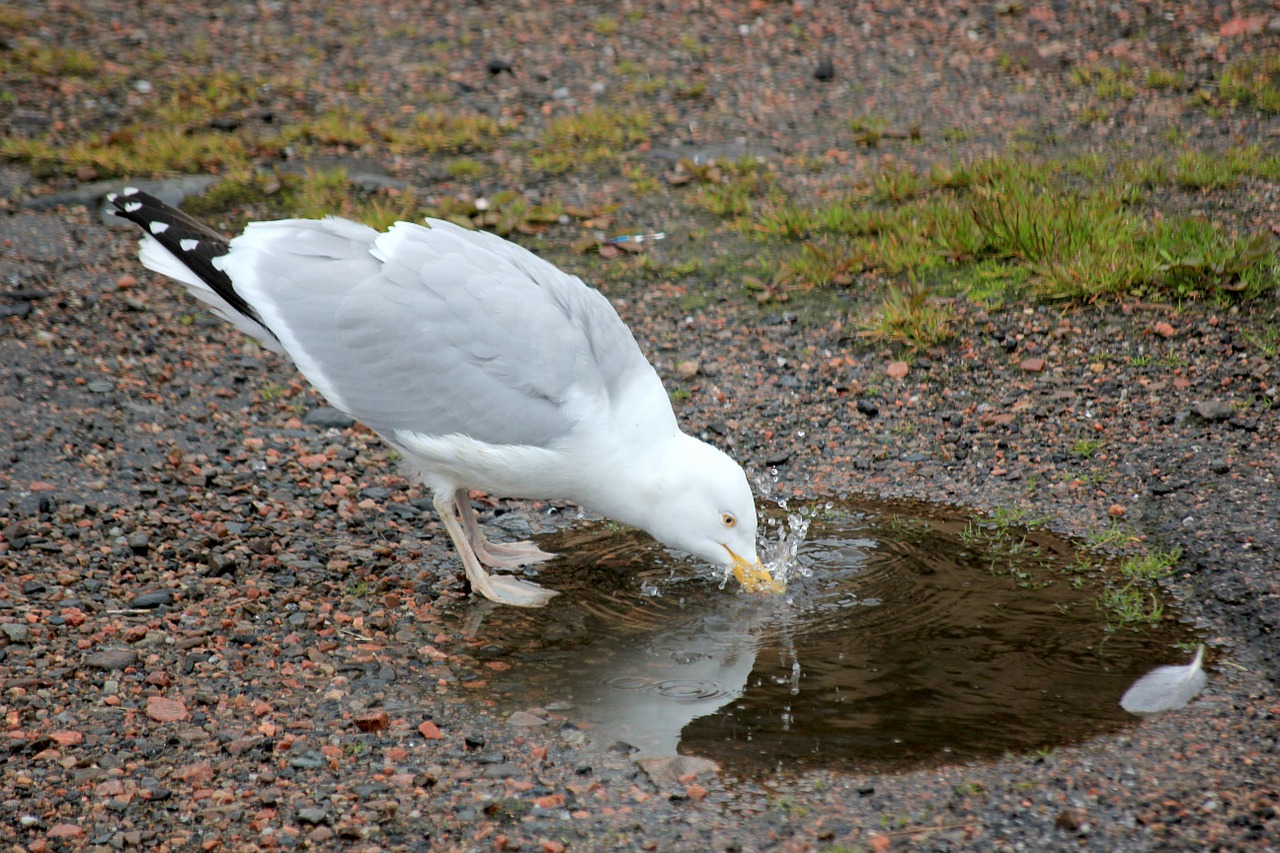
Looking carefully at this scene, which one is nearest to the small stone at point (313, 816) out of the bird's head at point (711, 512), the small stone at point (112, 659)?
the small stone at point (112, 659)

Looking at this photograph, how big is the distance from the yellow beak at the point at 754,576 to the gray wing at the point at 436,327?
74cm

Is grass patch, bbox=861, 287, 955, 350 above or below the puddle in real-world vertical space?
above

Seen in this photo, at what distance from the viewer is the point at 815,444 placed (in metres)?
5.25

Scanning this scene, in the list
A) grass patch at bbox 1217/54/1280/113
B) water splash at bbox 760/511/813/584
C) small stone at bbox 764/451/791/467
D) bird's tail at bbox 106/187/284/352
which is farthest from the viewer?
grass patch at bbox 1217/54/1280/113

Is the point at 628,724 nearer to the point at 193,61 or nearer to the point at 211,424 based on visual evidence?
the point at 211,424

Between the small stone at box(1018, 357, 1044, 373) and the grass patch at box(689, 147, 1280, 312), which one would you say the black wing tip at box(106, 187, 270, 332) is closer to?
the grass patch at box(689, 147, 1280, 312)

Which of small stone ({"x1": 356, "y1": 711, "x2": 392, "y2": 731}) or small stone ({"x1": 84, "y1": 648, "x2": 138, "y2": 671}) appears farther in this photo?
small stone ({"x1": 84, "y1": 648, "x2": 138, "y2": 671})

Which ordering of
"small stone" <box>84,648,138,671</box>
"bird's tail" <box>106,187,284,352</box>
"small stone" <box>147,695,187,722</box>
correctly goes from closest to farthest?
"small stone" <box>147,695,187,722</box> < "small stone" <box>84,648,138,671</box> < "bird's tail" <box>106,187,284,352</box>

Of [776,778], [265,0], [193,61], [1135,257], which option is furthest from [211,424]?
[265,0]

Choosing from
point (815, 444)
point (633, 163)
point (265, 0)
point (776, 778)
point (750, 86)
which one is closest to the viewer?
point (776, 778)

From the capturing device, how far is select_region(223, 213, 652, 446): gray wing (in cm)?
412

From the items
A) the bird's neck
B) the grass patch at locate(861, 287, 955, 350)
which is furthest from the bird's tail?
the grass patch at locate(861, 287, 955, 350)

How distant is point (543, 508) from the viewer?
519 centimetres

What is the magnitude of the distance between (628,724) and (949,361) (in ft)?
9.17
